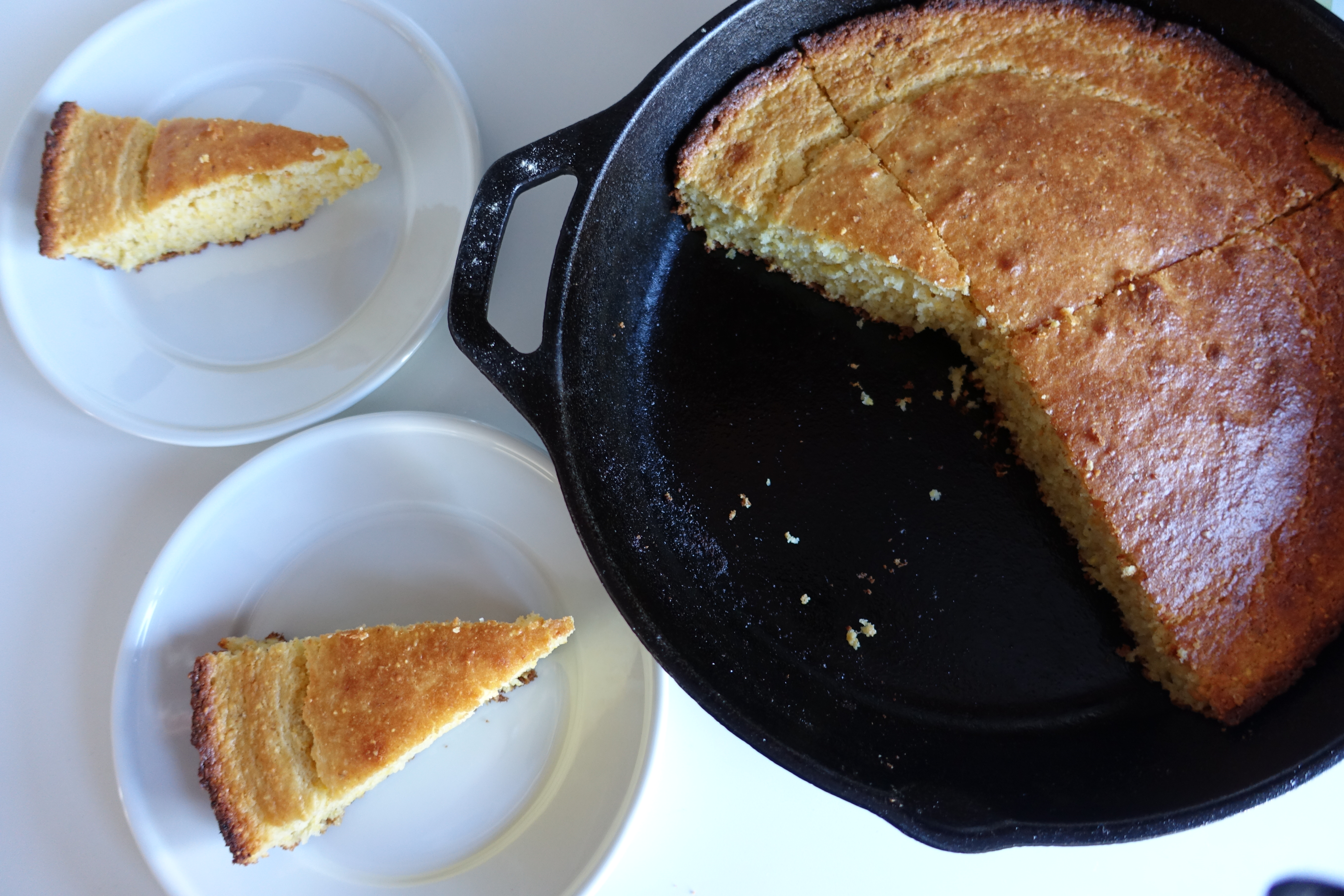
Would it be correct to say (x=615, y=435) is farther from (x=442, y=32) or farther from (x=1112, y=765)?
(x=1112, y=765)

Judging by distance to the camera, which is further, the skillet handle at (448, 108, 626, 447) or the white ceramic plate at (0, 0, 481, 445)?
the white ceramic plate at (0, 0, 481, 445)

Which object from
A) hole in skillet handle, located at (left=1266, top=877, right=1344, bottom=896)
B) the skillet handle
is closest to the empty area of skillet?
the skillet handle

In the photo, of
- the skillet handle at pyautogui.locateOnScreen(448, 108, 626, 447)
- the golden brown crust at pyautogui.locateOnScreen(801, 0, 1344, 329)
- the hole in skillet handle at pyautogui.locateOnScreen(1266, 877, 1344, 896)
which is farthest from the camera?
the hole in skillet handle at pyautogui.locateOnScreen(1266, 877, 1344, 896)

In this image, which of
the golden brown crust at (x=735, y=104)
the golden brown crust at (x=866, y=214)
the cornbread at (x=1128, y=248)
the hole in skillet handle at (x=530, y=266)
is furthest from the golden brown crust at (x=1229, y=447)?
the hole in skillet handle at (x=530, y=266)

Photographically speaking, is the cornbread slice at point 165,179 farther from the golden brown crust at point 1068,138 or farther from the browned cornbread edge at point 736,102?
the golden brown crust at point 1068,138

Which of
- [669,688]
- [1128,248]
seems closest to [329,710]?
[669,688]

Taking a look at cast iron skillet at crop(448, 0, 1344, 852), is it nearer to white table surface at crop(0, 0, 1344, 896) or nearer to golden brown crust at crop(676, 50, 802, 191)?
golden brown crust at crop(676, 50, 802, 191)
